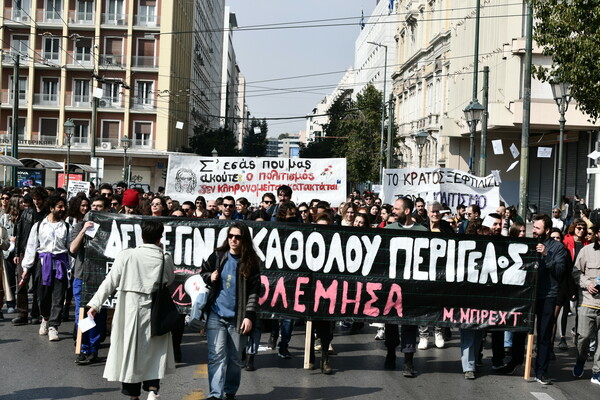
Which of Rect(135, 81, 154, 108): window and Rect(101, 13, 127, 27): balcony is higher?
Rect(101, 13, 127, 27): balcony

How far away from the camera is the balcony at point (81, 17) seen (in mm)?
63125

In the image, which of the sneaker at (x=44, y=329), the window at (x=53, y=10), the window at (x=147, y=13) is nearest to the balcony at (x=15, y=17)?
the window at (x=53, y=10)

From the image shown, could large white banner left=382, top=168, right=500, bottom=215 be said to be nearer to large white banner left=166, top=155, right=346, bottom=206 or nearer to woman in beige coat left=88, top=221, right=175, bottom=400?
large white banner left=166, top=155, right=346, bottom=206

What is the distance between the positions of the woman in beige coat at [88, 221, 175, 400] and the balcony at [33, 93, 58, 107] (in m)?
58.5

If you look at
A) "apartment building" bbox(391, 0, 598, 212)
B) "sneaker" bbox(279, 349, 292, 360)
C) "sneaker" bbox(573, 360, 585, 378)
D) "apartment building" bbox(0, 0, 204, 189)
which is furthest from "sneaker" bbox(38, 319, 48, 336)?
"apartment building" bbox(0, 0, 204, 189)

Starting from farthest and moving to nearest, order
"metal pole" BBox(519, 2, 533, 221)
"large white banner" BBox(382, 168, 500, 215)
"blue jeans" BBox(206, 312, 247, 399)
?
"large white banner" BBox(382, 168, 500, 215), "metal pole" BBox(519, 2, 533, 221), "blue jeans" BBox(206, 312, 247, 399)

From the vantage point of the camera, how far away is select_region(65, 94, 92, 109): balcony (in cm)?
6334

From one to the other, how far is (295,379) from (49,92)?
57749 mm

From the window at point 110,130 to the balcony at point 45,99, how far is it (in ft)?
11.8

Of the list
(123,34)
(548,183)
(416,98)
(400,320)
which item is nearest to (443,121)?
(548,183)

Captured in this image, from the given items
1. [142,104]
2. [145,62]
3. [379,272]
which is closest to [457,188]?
[379,272]

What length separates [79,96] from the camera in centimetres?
6353

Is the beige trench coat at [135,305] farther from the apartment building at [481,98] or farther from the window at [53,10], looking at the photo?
the window at [53,10]

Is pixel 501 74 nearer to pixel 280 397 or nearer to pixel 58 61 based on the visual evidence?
pixel 280 397
